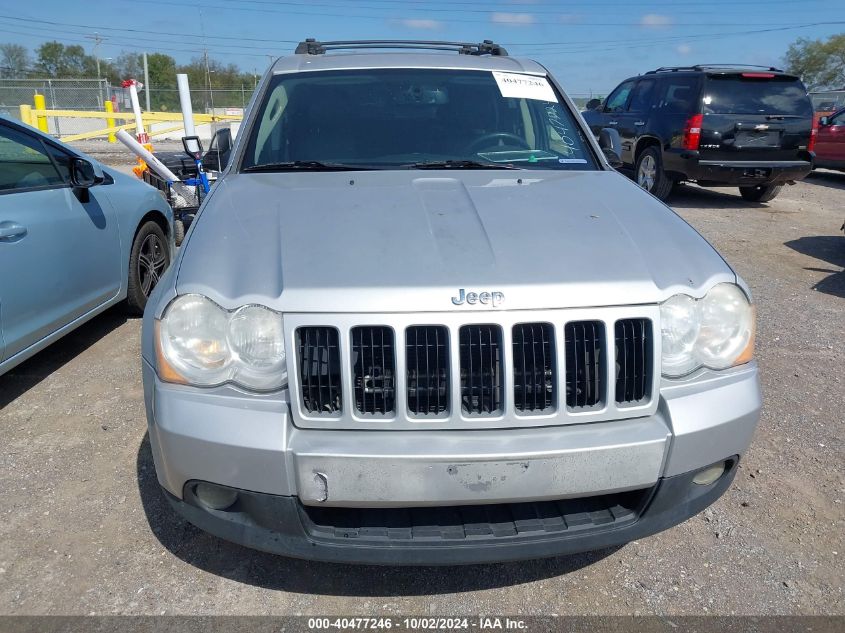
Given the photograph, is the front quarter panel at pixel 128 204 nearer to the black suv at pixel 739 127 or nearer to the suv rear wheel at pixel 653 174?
the black suv at pixel 739 127

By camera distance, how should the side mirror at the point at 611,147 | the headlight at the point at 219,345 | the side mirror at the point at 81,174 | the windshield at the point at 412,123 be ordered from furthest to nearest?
the side mirror at the point at 81,174 → the side mirror at the point at 611,147 → the windshield at the point at 412,123 → the headlight at the point at 219,345

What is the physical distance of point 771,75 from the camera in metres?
9.89

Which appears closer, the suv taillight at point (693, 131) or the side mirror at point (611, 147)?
the side mirror at point (611, 147)

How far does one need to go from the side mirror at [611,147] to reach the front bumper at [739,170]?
21.9 ft

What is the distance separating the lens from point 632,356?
2141 millimetres

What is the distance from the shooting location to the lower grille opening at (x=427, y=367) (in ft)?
6.66

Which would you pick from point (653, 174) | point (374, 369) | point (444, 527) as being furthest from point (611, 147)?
point (653, 174)

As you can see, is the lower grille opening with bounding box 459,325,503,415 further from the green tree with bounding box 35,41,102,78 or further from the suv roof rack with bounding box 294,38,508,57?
the green tree with bounding box 35,41,102,78

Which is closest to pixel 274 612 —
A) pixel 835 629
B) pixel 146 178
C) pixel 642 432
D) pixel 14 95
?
pixel 642 432

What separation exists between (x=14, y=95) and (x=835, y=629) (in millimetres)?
29096

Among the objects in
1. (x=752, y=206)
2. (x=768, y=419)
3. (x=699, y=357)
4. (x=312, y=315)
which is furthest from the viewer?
(x=752, y=206)

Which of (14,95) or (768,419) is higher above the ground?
(14,95)

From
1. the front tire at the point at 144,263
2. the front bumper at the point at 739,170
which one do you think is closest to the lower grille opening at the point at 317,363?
the front tire at the point at 144,263

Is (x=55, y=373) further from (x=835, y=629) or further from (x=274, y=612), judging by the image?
(x=835, y=629)
